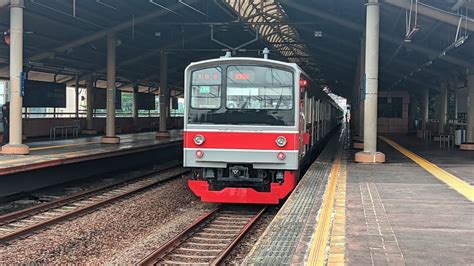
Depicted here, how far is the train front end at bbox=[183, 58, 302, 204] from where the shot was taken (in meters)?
8.81

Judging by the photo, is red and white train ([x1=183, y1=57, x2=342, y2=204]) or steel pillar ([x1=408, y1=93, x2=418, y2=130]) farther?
steel pillar ([x1=408, y1=93, x2=418, y2=130])

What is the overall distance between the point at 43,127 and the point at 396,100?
21998mm

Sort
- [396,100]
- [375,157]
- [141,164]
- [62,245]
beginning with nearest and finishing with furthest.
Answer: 1. [62,245]
2. [375,157]
3. [141,164]
4. [396,100]

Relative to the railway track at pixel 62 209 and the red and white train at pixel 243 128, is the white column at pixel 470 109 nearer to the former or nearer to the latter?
the red and white train at pixel 243 128

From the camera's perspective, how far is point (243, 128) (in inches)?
350

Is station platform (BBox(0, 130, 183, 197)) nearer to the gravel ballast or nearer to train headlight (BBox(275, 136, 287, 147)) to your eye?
the gravel ballast

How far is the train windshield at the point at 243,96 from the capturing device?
8945mm

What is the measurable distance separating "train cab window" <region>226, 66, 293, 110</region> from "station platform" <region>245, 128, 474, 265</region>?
1.56m

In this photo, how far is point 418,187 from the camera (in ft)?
27.5

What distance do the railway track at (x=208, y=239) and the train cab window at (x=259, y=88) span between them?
1.95 m

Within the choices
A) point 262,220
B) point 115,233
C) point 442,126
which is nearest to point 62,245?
point 115,233

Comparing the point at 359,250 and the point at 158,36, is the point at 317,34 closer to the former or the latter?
the point at 158,36

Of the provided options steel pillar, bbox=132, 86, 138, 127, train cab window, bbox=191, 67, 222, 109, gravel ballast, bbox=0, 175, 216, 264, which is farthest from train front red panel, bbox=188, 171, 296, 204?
steel pillar, bbox=132, 86, 138, 127

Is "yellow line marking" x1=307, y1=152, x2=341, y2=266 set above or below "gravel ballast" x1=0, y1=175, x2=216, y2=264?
above
